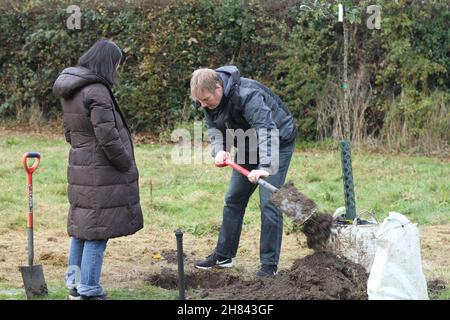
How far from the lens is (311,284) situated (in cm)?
587

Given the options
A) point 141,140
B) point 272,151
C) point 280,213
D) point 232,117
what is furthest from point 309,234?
point 141,140

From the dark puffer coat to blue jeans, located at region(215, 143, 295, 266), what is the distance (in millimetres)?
1238

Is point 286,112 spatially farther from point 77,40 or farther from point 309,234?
point 77,40

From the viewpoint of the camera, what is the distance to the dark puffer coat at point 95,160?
5605 millimetres

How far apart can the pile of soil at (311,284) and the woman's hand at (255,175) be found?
2.37 ft

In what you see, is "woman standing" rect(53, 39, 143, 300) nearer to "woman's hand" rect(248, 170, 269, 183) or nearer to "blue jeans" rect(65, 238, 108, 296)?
"blue jeans" rect(65, 238, 108, 296)

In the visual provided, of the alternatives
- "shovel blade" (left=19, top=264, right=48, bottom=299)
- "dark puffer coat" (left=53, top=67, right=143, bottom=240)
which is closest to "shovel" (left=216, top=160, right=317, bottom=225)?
"dark puffer coat" (left=53, top=67, right=143, bottom=240)

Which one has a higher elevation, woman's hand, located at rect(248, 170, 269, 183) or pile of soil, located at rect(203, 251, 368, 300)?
woman's hand, located at rect(248, 170, 269, 183)

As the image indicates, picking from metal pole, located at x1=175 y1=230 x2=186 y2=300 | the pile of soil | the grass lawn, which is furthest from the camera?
the grass lawn

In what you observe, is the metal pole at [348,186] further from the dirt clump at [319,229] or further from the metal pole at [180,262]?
the metal pole at [180,262]

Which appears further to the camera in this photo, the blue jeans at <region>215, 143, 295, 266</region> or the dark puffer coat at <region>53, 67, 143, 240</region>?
the blue jeans at <region>215, 143, 295, 266</region>

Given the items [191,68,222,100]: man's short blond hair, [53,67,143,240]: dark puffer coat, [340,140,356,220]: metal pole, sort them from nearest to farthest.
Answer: [53,67,143,240]: dark puffer coat, [191,68,222,100]: man's short blond hair, [340,140,356,220]: metal pole

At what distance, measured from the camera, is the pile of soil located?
18.9 ft

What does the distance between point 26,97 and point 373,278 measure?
37.5 ft
